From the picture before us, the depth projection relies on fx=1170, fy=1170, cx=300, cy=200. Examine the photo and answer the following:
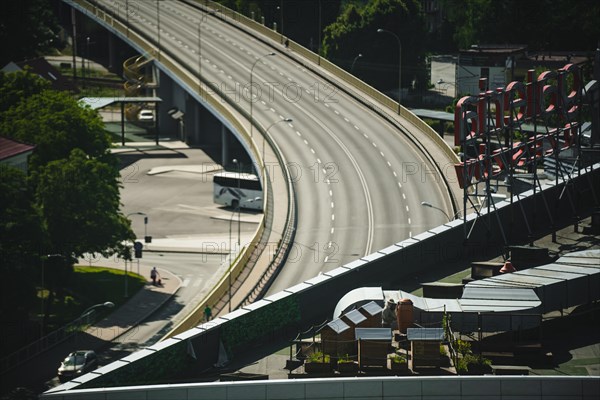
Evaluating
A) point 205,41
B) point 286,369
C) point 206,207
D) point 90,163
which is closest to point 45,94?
point 90,163

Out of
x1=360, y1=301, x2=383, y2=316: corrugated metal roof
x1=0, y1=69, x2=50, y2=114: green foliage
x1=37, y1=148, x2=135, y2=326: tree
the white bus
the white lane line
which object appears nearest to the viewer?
x1=360, y1=301, x2=383, y2=316: corrugated metal roof

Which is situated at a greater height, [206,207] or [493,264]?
[493,264]

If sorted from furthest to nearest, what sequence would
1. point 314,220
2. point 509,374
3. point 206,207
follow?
point 206,207 → point 314,220 → point 509,374

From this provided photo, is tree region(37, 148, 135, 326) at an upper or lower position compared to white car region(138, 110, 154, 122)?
upper

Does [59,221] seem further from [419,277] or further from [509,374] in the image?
[509,374]

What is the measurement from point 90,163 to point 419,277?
5224 cm

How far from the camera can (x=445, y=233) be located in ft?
176

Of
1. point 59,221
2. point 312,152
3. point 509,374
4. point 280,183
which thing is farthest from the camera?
point 312,152

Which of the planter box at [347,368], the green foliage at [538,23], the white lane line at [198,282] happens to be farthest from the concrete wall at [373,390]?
the green foliage at [538,23]

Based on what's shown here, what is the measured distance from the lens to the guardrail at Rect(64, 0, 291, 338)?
8312 cm

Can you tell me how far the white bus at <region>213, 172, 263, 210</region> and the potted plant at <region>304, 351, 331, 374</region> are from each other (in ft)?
294

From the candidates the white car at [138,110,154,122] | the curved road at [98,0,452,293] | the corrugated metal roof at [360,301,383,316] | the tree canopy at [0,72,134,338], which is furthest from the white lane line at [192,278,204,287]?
Result: the white car at [138,110,154,122]

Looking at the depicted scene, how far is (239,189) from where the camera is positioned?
421 ft

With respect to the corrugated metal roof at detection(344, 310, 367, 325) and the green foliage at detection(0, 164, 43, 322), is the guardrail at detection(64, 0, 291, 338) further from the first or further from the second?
the corrugated metal roof at detection(344, 310, 367, 325)
